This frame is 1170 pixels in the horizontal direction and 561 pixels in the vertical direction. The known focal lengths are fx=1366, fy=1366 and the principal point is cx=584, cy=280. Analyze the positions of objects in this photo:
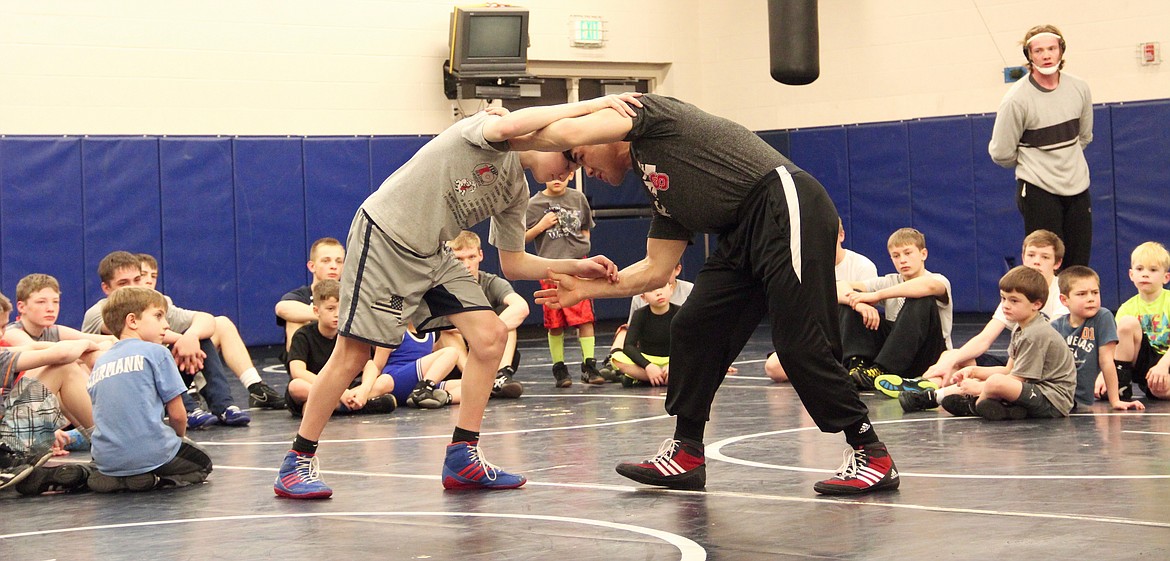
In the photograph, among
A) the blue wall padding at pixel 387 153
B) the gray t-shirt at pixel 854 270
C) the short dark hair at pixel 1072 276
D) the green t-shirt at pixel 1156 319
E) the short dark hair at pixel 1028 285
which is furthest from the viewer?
the blue wall padding at pixel 387 153

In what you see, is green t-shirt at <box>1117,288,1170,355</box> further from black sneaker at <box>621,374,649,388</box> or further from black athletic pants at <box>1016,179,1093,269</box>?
black sneaker at <box>621,374,649,388</box>

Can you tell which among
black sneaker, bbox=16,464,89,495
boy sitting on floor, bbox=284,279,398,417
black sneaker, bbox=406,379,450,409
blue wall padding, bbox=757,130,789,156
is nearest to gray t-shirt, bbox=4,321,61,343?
boy sitting on floor, bbox=284,279,398,417

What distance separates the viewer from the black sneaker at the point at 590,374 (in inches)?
359

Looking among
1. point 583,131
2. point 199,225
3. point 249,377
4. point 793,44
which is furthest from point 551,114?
point 199,225

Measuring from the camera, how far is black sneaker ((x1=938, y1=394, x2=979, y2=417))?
662cm

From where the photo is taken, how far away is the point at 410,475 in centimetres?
544

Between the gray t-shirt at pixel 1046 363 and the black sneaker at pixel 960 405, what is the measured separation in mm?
255

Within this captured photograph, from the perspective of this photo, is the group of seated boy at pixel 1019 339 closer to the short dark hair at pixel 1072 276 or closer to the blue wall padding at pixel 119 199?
the short dark hair at pixel 1072 276

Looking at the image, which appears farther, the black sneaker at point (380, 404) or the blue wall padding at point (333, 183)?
the blue wall padding at point (333, 183)

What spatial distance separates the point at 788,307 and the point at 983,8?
9.23 meters

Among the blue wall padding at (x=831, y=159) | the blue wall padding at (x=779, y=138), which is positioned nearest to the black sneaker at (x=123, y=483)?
the blue wall padding at (x=831, y=159)

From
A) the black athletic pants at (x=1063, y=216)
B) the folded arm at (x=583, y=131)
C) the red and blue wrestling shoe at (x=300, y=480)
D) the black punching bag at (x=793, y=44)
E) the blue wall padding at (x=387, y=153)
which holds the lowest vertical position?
the red and blue wrestling shoe at (x=300, y=480)

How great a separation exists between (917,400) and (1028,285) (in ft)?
2.89

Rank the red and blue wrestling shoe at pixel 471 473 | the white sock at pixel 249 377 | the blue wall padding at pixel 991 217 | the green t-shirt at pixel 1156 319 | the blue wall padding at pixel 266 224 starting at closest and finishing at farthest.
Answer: the red and blue wrestling shoe at pixel 471 473, the green t-shirt at pixel 1156 319, the white sock at pixel 249 377, the blue wall padding at pixel 266 224, the blue wall padding at pixel 991 217
